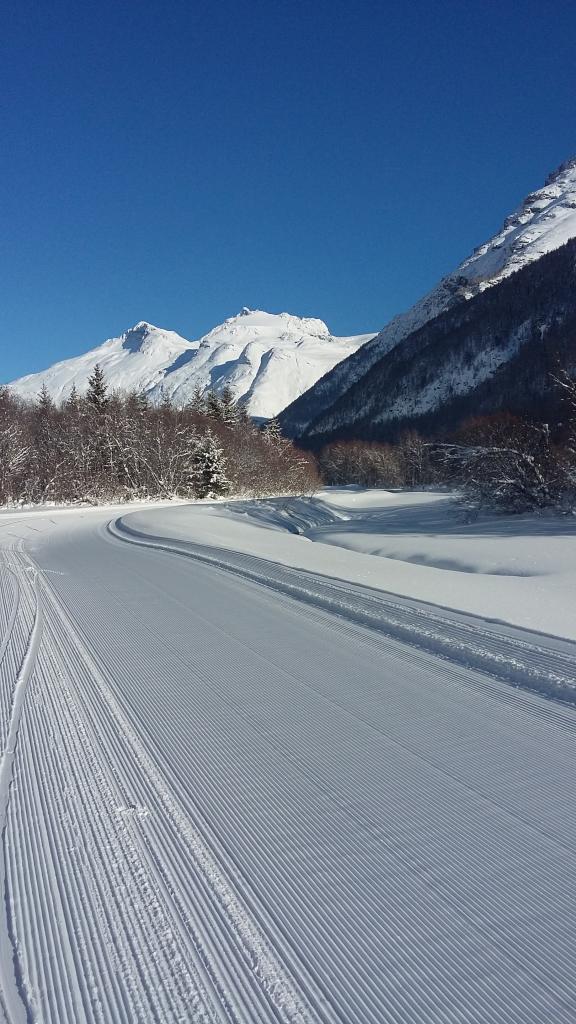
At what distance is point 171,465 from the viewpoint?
45688 millimetres

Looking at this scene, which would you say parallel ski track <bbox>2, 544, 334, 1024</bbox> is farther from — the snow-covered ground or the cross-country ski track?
the snow-covered ground

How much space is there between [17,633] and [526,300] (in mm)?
163121

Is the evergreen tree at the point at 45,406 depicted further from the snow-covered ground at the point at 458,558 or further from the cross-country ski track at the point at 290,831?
the cross-country ski track at the point at 290,831

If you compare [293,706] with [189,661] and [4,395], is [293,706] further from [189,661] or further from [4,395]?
[4,395]

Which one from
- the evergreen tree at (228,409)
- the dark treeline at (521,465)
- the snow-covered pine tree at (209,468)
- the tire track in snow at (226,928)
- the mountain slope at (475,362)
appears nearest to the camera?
the tire track in snow at (226,928)

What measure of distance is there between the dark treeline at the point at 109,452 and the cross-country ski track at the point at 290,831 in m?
37.3

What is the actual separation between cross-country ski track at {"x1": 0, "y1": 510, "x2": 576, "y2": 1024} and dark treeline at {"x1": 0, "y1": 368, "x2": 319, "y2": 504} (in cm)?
3733

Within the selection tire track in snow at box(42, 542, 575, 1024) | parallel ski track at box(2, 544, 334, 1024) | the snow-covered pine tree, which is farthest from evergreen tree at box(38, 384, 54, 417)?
parallel ski track at box(2, 544, 334, 1024)

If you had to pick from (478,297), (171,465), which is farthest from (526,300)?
(171,465)

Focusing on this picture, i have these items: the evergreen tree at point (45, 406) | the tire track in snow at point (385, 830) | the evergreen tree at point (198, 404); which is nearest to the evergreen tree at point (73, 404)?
the evergreen tree at point (45, 406)

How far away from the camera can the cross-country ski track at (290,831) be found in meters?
1.94

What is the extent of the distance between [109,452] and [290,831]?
144ft

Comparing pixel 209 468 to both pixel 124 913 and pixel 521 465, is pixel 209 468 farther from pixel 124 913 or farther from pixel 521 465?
pixel 124 913

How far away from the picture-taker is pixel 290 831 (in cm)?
276
